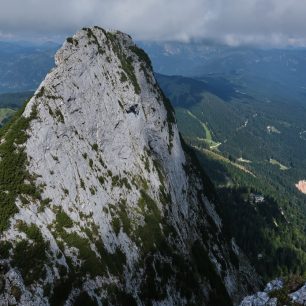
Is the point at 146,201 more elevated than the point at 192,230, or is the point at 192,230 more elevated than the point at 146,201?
the point at 146,201

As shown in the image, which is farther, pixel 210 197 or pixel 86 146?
pixel 210 197

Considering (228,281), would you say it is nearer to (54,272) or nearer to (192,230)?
(192,230)

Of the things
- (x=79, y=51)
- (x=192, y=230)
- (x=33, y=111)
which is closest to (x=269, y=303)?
(x=33, y=111)

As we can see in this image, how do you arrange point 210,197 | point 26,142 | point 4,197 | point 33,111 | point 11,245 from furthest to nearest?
point 210,197 → point 33,111 → point 26,142 → point 4,197 → point 11,245

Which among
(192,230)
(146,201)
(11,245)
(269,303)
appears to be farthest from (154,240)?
(269,303)

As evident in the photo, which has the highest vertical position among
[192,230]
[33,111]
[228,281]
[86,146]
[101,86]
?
[101,86]

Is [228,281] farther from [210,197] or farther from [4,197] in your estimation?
[4,197]

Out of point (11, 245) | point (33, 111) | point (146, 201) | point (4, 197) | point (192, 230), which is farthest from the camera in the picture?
point (192, 230)
